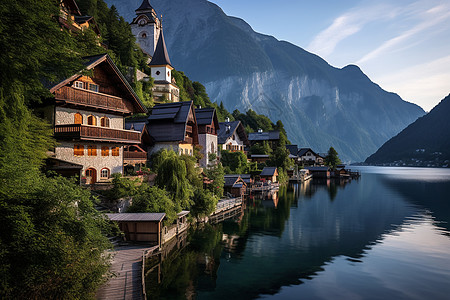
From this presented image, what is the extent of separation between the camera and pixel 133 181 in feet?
101

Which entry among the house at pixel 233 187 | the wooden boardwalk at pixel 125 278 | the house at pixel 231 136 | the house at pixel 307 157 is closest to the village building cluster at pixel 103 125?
the house at pixel 233 187

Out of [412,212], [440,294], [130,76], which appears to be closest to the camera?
[440,294]

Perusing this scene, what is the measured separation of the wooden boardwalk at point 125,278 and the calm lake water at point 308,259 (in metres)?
1.75

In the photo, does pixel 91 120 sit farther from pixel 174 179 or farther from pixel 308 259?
pixel 308 259

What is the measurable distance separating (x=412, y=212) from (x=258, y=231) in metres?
32.4

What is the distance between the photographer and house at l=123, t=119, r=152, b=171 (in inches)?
1521

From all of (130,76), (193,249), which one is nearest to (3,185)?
(193,249)

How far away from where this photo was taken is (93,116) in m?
31.8

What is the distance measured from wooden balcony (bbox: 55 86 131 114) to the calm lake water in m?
15.6

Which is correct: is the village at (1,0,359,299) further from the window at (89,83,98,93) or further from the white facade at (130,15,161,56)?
the white facade at (130,15,161,56)

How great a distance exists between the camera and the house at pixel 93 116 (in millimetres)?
28125

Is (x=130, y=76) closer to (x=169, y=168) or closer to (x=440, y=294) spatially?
(x=169, y=168)

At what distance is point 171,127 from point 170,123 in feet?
2.53

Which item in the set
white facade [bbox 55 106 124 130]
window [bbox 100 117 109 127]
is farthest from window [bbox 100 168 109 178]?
white facade [bbox 55 106 124 130]
